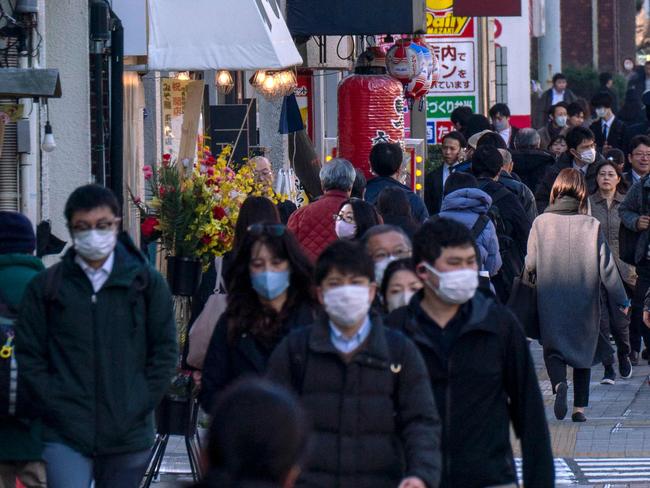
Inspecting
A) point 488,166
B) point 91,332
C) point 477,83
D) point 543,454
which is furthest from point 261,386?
point 477,83

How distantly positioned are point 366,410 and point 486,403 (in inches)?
21.5

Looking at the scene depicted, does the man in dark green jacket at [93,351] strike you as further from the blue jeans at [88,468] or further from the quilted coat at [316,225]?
the quilted coat at [316,225]

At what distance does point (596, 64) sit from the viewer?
63.5m

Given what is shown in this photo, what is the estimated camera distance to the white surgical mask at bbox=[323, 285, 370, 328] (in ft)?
17.5

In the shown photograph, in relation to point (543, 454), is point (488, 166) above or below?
above

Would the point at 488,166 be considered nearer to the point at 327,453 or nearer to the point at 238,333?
the point at 238,333

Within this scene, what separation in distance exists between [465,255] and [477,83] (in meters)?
18.7

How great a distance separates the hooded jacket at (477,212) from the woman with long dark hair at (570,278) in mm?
→ 474

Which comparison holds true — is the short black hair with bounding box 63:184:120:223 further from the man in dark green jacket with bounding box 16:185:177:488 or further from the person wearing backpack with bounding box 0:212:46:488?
the person wearing backpack with bounding box 0:212:46:488

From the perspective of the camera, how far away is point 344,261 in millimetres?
5488

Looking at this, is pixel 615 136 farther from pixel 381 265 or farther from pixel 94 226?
pixel 94 226

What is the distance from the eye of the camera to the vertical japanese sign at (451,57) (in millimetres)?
24078

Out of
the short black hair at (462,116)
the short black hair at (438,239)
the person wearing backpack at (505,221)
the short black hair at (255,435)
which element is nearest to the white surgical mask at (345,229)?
the person wearing backpack at (505,221)

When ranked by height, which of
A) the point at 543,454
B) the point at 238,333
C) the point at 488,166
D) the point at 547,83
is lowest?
the point at 543,454
